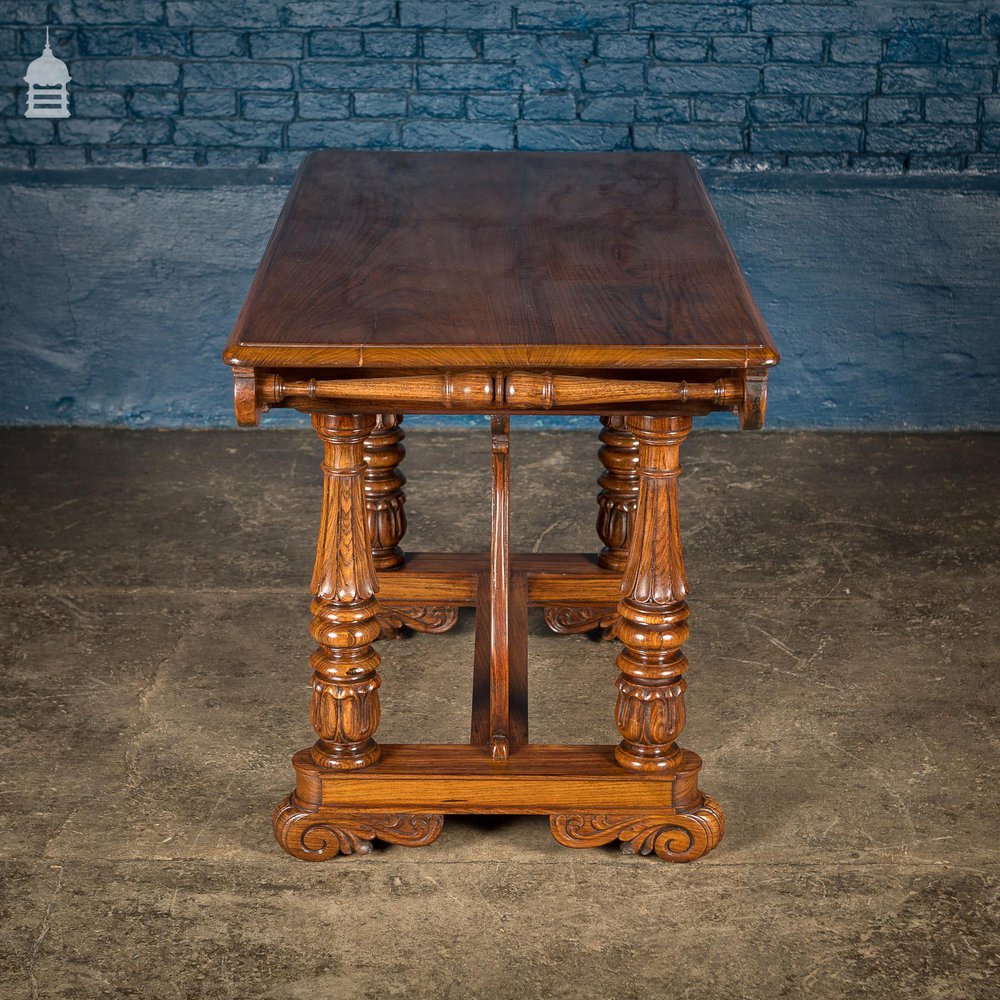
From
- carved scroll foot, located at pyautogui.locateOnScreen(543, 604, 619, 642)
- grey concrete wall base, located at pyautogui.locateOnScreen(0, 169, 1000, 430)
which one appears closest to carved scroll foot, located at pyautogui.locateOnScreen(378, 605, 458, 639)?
carved scroll foot, located at pyautogui.locateOnScreen(543, 604, 619, 642)

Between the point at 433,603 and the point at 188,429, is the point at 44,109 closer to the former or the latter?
the point at 188,429

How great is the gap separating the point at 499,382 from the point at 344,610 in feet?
1.73

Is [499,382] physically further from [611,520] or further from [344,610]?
[611,520]

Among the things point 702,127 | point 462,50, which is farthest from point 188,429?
point 702,127

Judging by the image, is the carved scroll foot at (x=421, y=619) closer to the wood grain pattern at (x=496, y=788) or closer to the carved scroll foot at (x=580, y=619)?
the carved scroll foot at (x=580, y=619)

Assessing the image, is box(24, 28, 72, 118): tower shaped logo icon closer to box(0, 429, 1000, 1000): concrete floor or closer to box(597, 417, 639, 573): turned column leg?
box(0, 429, 1000, 1000): concrete floor

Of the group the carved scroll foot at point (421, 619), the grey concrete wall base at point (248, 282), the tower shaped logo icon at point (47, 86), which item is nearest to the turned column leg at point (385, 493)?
the carved scroll foot at point (421, 619)

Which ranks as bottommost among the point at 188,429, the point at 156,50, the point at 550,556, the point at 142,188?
the point at 188,429

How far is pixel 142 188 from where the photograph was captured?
496cm

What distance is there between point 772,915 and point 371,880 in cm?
72

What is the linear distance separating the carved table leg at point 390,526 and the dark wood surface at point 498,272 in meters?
0.68

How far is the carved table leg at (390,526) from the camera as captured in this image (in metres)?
3.60

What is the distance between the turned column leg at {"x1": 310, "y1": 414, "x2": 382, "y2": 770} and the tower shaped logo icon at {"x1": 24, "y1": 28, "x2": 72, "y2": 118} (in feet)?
9.26

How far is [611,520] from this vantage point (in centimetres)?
367
